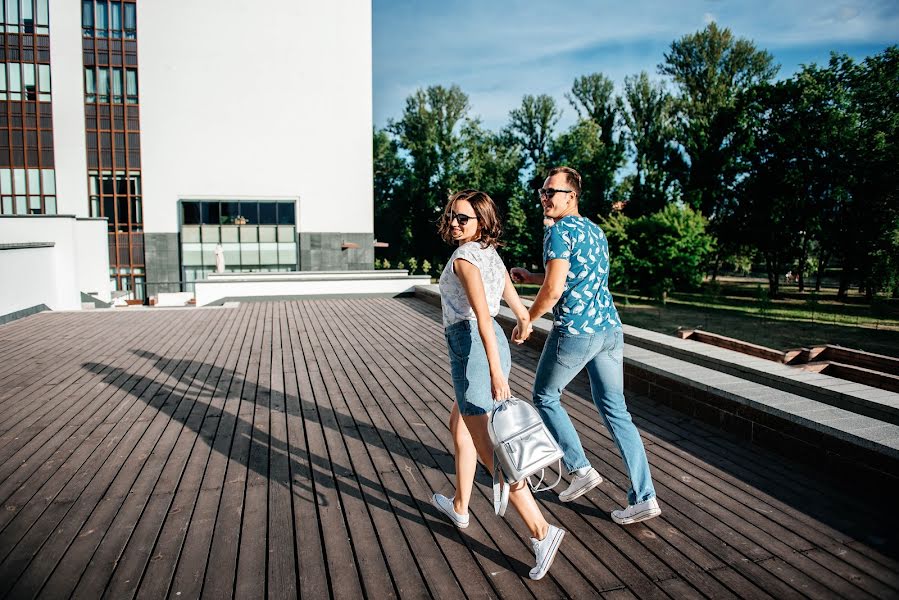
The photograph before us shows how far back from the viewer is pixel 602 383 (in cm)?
293

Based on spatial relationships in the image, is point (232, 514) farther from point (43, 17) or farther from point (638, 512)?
point (43, 17)

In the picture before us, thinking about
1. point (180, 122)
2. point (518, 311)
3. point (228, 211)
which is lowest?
point (518, 311)

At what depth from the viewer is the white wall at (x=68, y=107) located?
1119 inches

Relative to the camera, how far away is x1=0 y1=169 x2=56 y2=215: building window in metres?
28.8

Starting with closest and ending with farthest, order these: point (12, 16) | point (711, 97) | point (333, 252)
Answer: point (12, 16), point (333, 252), point (711, 97)

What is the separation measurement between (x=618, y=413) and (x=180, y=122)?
101 feet

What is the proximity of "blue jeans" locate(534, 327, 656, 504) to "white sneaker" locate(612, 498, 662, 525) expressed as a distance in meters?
0.03

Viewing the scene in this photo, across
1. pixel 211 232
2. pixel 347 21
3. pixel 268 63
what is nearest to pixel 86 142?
pixel 211 232

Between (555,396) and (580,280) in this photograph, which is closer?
(580,280)

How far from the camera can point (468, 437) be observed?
279 cm

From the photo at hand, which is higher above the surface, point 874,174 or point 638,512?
point 874,174

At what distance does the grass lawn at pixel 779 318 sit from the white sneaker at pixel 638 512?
13.5m

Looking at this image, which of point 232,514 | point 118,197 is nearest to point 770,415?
point 232,514

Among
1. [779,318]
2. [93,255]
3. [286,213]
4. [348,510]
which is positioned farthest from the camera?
[286,213]
